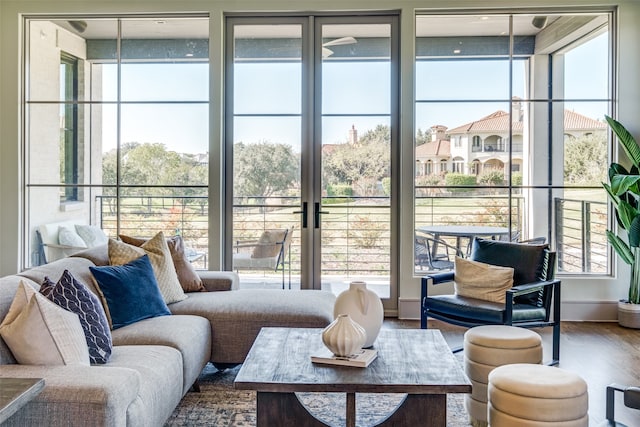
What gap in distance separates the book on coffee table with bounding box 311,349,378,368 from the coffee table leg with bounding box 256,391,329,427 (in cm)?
20

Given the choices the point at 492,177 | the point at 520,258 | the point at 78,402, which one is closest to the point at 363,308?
the point at 78,402

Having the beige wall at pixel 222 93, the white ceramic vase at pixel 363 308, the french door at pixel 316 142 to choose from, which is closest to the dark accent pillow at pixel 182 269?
the beige wall at pixel 222 93

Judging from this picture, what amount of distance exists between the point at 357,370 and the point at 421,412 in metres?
0.33

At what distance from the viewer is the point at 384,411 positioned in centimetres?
282

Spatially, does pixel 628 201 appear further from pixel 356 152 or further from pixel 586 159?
pixel 356 152

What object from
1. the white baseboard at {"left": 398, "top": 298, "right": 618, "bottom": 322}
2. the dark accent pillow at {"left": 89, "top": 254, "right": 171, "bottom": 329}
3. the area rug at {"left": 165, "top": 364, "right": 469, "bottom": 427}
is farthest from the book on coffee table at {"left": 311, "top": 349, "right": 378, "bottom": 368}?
the white baseboard at {"left": 398, "top": 298, "right": 618, "bottom": 322}

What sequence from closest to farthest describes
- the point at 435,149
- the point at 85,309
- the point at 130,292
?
1. the point at 85,309
2. the point at 130,292
3. the point at 435,149

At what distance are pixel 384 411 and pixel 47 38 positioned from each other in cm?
464

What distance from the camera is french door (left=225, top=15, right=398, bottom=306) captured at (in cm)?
504

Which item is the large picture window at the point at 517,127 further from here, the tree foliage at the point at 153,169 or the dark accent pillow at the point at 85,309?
the dark accent pillow at the point at 85,309

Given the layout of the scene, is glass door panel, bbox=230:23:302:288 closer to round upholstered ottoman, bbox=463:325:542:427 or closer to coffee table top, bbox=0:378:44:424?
round upholstered ottoman, bbox=463:325:542:427

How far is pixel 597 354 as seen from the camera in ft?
12.8

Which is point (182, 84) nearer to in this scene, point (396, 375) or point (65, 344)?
point (65, 344)

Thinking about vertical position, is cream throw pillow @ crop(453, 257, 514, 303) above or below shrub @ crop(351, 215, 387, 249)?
below
